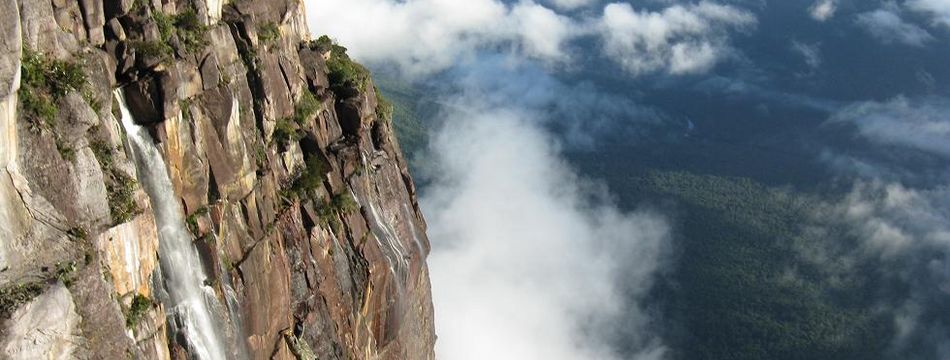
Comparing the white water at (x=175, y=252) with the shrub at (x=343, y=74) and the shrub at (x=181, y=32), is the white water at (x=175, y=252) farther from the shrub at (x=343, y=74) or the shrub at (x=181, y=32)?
the shrub at (x=343, y=74)

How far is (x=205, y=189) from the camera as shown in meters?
31.1

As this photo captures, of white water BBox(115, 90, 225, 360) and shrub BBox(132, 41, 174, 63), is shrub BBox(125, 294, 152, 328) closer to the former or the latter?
white water BBox(115, 90, 225, 360)

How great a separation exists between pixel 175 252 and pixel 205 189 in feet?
8.42

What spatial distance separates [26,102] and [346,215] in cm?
1781

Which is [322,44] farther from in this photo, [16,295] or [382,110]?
[16,295]

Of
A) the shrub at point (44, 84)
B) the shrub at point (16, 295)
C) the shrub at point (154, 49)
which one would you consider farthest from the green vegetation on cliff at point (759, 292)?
the shrub at point (16, 295)

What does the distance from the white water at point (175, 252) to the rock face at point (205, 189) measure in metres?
0.32

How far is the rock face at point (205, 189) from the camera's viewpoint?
73.9 feet

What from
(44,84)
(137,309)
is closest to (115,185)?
(44,84)

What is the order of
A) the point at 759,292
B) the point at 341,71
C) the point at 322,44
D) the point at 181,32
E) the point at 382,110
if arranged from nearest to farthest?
the point at 181,32, the point at 341,71, the point at 322,44, the point at 382,110, the point at 759,292

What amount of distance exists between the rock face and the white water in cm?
32

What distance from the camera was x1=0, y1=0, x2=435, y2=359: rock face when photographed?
22.5m

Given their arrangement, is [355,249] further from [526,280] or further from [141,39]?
[526,280]

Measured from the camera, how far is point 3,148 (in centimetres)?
2141
